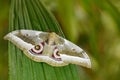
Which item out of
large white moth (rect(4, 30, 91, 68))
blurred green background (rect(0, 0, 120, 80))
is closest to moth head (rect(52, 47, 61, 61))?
large white moth (rect(4, 30, 91, 68))

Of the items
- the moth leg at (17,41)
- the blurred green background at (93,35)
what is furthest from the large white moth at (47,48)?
the blurred green background at (93,35)

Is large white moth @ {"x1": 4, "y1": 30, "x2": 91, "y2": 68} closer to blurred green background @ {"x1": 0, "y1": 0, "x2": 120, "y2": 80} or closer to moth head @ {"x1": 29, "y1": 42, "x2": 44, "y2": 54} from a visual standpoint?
moth head @ {"x1": 29, "y1": 42, "x2": 44, "y2": 54}

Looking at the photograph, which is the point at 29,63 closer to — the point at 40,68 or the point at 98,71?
the point at 40,68

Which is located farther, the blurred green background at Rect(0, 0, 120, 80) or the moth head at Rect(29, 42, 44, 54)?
the blurred green background at Rect(0, 0, 120, 80)

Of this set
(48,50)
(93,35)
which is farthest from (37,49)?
(93,35)

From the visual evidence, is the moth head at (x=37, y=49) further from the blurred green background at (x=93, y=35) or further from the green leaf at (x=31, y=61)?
the blurred green background at (x=93, y=35)

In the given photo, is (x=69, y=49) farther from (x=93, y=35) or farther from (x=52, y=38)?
(x=93, y=35)

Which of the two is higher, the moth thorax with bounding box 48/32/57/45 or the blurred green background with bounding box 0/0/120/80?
the moth thorax with bounding box 48/32/57/45

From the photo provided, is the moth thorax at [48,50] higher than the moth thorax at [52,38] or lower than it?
lower

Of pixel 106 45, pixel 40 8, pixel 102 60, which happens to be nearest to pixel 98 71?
pixel 102 60
